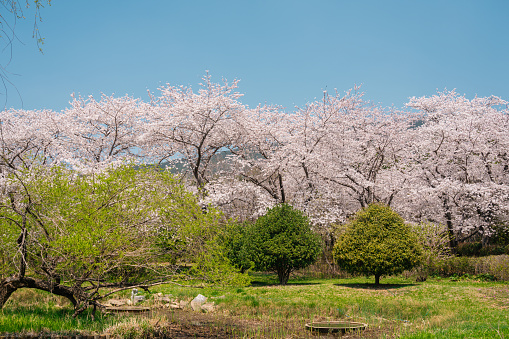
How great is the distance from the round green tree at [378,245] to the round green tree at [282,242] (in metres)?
1.16

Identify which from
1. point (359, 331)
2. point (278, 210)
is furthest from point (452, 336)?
point (278, 210)

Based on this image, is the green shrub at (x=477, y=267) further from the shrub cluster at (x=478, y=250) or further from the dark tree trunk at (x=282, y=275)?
the dark tree trunk at (x=282, y=275)

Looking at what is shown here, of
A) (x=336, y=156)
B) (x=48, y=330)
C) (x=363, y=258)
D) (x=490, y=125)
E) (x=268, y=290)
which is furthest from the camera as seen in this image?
(x=490, y=125)

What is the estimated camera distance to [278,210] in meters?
15.9

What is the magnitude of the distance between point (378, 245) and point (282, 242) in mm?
3433

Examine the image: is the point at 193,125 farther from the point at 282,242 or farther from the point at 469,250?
the point at 469,250

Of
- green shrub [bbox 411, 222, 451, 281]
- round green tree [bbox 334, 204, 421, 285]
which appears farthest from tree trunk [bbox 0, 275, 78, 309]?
green shrub [bbox 411, 222, 451, 281]

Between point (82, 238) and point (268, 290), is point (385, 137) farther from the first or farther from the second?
point (82, 238)

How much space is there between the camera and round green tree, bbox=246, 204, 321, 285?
15.1 metres

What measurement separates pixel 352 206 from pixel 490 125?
889 cm

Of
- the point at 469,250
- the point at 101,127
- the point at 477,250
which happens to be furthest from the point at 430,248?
the point at 101,127

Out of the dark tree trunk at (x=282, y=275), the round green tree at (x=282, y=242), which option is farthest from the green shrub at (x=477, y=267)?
the dark tree trunk at (x=282, y=275)

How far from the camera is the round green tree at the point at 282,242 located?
15.1m

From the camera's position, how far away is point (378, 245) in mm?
14141
